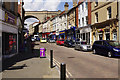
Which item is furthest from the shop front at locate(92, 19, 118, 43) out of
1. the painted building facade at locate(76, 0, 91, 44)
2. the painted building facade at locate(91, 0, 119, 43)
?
the painted building facade at locate(76, 0, 91, 44)

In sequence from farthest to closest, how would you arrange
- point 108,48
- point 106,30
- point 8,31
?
1. point 106,30
2. point 108,48
3. point 8,31

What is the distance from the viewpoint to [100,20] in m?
26.4

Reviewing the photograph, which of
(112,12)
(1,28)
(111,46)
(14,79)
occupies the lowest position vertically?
(14,79)

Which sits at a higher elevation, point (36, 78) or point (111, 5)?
point (111, 5)

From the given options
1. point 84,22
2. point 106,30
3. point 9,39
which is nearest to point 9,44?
point 9,39

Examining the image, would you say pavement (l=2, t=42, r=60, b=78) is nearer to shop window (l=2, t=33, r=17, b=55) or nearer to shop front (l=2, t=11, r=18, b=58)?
shop front (l=2, t=11, r=18, b=58)

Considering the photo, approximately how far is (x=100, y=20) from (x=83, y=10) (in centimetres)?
854

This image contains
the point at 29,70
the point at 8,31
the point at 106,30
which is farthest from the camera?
the point at 106,30

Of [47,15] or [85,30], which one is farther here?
[47,15]

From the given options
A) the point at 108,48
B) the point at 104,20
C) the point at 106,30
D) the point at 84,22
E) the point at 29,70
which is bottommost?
the point at 29,70

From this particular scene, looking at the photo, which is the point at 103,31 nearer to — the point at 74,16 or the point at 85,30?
the point at 85,30

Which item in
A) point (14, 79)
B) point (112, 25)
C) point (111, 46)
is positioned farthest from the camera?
point (112, 25)

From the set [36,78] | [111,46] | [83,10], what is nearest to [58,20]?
[83,10]

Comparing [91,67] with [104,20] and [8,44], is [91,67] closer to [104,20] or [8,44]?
[8,44]
